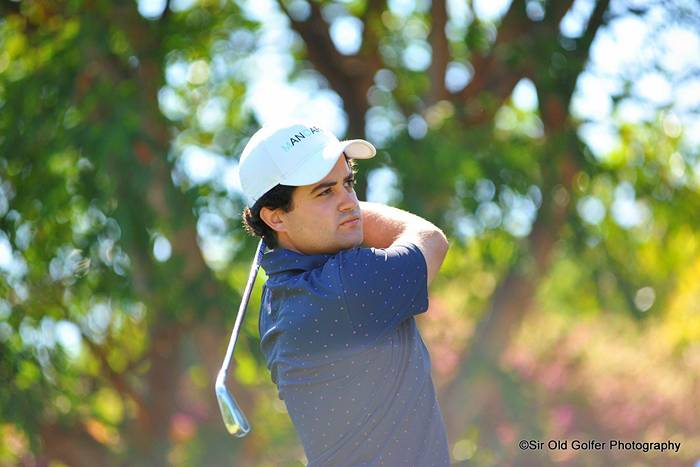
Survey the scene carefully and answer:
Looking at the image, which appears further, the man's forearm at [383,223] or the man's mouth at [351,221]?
the man's forearm at [383,223]

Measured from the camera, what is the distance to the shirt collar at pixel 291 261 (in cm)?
255

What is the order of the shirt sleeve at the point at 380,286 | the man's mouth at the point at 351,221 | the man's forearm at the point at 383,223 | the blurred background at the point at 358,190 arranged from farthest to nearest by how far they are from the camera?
the blurred background at the point at 358,190 < the man's forearm at the point at 383,223 < the man's mouth at the point at 351,221 < the shirt sleeve at the point at 380,286

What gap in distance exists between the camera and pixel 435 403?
262cm

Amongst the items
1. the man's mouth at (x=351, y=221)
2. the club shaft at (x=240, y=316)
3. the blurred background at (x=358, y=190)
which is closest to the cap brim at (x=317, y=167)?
the man's mouth at (x=351, y=221)

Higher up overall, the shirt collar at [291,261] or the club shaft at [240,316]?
the shirt collar at [291,261]

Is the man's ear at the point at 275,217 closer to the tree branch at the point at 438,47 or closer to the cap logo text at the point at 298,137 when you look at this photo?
the cap logo text at the point at 298,137

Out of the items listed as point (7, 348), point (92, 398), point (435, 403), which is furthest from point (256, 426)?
point (435, 403)

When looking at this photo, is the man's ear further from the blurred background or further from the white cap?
the blurred background

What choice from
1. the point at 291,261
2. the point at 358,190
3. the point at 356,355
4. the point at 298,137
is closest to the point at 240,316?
the point at 291,261

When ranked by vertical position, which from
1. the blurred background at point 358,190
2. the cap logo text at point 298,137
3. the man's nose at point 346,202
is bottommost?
the blurred background at point 358,190

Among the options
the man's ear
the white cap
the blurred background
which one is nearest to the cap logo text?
the white cap

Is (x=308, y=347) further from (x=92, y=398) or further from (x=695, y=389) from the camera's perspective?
(x=695, y=389)

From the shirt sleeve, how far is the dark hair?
0.18 metres

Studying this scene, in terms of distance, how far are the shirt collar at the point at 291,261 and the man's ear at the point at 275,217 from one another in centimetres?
5
